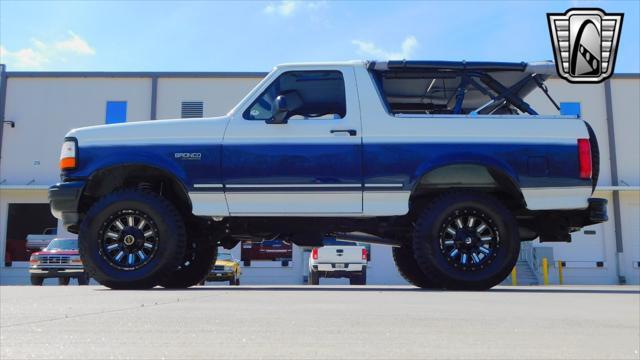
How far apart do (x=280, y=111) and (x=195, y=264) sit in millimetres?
2029

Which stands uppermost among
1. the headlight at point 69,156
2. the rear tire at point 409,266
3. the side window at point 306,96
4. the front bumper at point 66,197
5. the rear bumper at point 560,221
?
the side window at point 306,96

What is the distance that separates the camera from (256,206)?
520cm

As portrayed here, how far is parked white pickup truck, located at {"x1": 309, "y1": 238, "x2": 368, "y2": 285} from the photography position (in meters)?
17.8

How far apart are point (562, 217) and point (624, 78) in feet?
80.1

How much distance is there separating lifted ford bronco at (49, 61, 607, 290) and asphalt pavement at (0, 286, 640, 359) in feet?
6.72

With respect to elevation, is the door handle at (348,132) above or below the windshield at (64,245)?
above

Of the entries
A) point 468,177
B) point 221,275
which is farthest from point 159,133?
point 221,275

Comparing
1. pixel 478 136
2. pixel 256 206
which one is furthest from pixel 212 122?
pixel 478 136

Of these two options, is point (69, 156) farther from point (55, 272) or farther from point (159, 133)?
point (55, 272)

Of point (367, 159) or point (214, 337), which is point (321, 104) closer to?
point (367, 159)

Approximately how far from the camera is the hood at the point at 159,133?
5.20m

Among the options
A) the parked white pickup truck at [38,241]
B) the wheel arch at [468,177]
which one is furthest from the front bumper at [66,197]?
the parked white pickup truck at [38,241]

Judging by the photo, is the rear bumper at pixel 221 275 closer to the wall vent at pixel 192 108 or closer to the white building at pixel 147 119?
the white building at pixel 147 119

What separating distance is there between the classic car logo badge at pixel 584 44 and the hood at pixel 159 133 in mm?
3474
